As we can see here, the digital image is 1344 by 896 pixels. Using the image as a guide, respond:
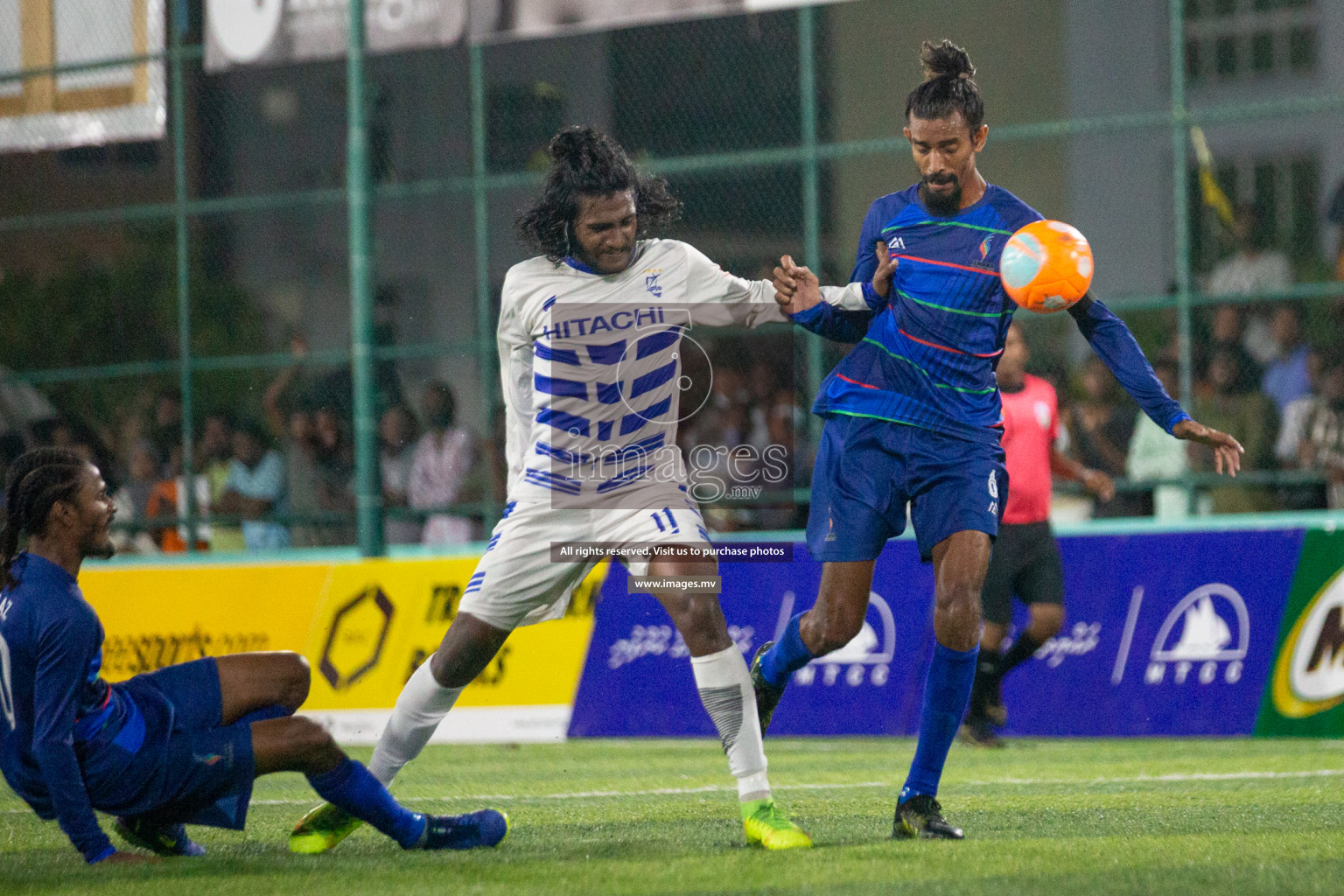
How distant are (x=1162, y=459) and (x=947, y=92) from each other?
577 centimetres

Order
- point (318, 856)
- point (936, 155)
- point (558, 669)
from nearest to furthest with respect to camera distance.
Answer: point (318, 856)
point (936, 155)
point (558, 669)

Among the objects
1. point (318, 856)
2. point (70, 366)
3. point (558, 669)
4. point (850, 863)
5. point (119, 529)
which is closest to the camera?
point (850, 863)

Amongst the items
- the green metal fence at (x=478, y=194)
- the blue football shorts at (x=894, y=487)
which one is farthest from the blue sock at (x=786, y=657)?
the green metal fence at (x=478, y=194)

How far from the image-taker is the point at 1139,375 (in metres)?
5.56

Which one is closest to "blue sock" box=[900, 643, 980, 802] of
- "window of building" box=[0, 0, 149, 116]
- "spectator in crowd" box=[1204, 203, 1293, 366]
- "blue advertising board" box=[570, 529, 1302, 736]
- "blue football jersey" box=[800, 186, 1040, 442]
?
"blue football jersey" box=[800, 186, 1040, 442]

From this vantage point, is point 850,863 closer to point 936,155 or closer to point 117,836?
point 936,155

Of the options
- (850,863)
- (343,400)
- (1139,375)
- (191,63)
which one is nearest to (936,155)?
(1139,375)

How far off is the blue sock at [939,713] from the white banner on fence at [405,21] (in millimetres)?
6051

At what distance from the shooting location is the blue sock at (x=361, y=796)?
4.95 m

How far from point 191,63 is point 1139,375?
9867mm

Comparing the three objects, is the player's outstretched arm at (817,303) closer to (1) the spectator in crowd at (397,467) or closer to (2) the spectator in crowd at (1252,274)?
(2) the spectator in crowd at (1252,274)

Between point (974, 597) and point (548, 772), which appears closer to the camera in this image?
point (974, 597)

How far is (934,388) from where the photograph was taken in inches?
220

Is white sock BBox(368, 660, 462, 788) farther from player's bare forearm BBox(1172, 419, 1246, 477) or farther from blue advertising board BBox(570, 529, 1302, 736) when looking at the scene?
blue advertising board BBox(570, 529, 1302, 736)
